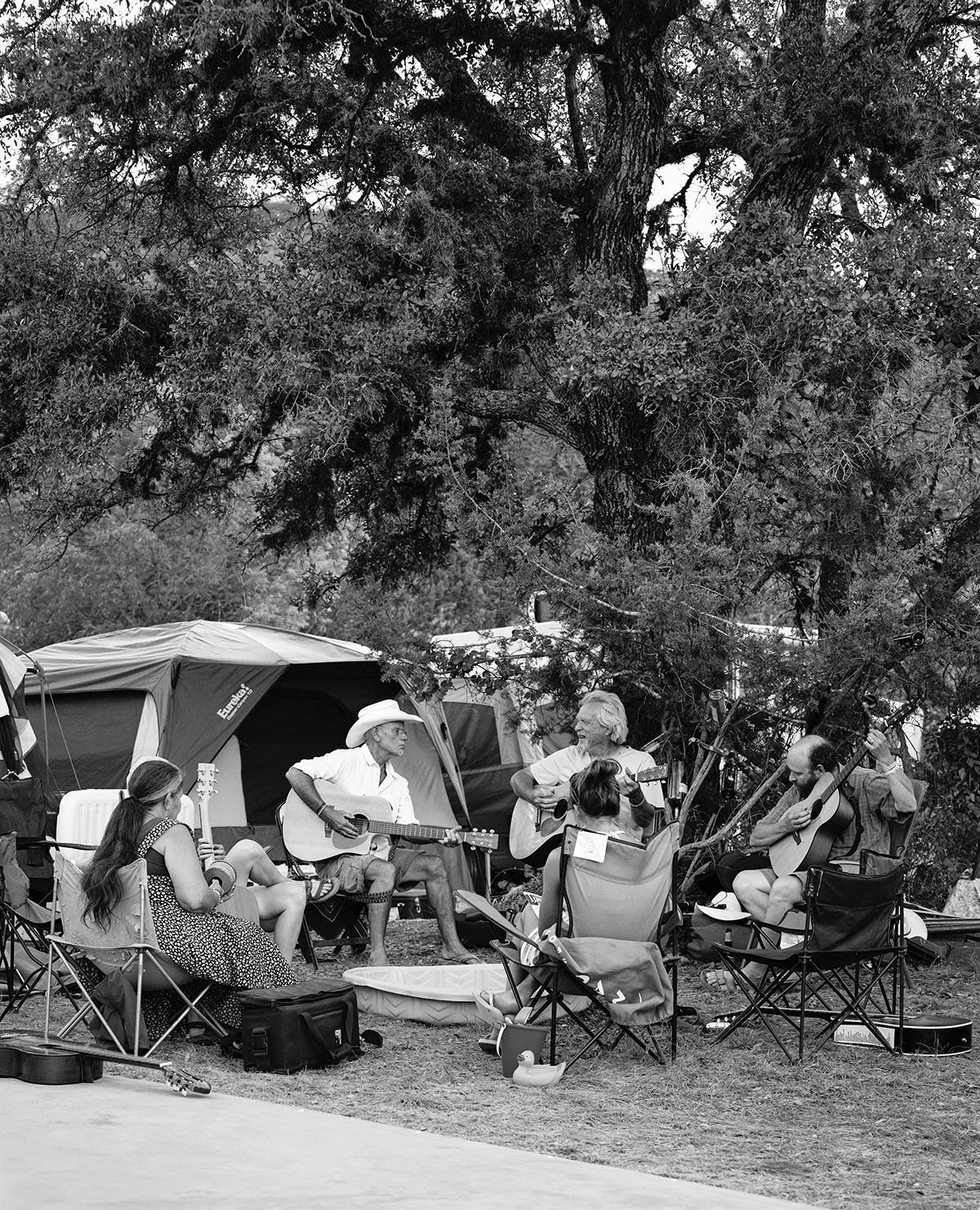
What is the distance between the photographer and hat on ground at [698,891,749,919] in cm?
719

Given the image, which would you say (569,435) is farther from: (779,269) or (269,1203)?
(269,1203)

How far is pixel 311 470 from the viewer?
34.3ft

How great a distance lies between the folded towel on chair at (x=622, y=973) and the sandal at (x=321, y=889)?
2.08 m

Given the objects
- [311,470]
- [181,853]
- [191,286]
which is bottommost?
[181,853]

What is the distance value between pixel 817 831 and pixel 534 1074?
2.23 metres

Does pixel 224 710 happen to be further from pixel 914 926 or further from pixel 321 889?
pixel 914 926

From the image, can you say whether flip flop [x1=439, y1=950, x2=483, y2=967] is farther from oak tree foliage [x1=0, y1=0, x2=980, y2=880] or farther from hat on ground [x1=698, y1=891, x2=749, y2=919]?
oak tree foliage [x1=0, y1=0, x2=980, y2=880]

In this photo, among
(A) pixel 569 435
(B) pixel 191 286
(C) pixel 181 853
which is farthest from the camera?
(A) pixel 569 435

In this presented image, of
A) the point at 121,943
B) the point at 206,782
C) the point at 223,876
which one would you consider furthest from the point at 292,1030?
the point at 206,782

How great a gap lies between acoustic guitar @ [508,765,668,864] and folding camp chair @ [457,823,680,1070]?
1367 mm

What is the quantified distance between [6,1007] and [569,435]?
17.2 ft

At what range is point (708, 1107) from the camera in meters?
4.78

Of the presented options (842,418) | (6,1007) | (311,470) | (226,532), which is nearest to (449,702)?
(311,470)

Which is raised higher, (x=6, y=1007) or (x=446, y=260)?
(x=446, y=260)
